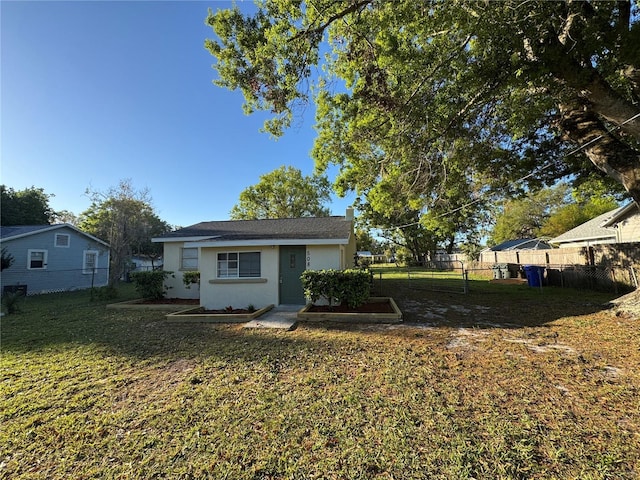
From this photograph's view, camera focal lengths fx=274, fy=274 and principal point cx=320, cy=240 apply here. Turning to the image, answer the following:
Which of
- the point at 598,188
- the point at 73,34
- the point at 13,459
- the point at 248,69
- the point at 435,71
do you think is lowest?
the point at 13,459

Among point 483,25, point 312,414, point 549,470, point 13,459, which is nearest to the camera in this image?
point 549,470

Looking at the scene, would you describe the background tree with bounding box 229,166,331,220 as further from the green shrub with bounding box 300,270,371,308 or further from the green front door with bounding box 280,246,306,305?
the green shrub with bounding box 300,270,371,308

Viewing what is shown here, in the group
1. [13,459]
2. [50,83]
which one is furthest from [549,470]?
[50,83]

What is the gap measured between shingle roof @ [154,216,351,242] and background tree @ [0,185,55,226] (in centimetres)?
2582

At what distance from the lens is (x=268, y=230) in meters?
11.7

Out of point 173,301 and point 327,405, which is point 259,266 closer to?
point 173,301

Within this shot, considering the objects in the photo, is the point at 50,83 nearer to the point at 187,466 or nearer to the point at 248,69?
the point at 248,69

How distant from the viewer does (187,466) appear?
2.46 metres

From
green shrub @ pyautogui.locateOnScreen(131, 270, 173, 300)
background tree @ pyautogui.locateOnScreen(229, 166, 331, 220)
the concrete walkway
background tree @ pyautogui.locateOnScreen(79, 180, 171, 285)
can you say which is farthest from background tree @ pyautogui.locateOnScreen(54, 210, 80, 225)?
the concrete walkway

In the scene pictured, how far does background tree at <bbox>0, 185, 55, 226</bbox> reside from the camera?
2638cm

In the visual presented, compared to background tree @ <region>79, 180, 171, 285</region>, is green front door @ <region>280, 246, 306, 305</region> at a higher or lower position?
lower

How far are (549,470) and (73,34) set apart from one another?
12925 mm

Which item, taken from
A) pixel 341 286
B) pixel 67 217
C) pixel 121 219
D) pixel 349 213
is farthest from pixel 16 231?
pixel 67 217

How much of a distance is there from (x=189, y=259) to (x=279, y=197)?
68.5ft
